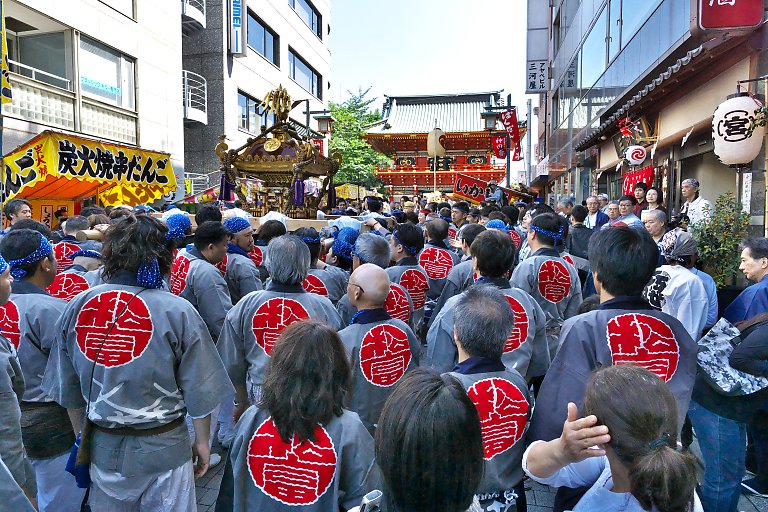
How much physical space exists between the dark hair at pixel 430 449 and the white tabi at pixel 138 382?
4.80ft

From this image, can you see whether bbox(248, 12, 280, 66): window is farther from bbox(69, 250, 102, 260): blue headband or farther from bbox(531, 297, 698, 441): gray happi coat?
bbox(531, 297, 698, 441): gray happi coat

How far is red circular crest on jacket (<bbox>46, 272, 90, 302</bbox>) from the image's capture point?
386 centimetres

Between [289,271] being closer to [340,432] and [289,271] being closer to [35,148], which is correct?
[340,432]

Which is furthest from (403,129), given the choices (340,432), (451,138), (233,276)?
(340,432)

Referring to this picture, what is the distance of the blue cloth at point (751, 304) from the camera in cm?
312

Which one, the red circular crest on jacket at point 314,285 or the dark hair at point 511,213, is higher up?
the dark hair at point 511,213

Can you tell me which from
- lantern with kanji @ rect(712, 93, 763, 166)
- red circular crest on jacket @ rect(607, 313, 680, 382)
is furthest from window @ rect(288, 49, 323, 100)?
red circular crest on jacket @ rect(607, 313, 680, 382)

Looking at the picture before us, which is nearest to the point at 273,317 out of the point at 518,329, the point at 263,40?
the point at 518,329

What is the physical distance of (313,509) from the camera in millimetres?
1903

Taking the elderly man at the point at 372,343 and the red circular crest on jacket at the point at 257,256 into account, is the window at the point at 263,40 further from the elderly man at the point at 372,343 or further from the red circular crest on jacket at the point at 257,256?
the elderly man at the point at 372,343

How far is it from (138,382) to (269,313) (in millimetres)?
974

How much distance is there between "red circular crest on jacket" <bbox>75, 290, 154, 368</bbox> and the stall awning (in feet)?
23.5

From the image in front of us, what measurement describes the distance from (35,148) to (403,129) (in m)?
32.5

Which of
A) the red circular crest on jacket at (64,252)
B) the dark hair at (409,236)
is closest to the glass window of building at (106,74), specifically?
the red circular crest on jacket at (64,252)
